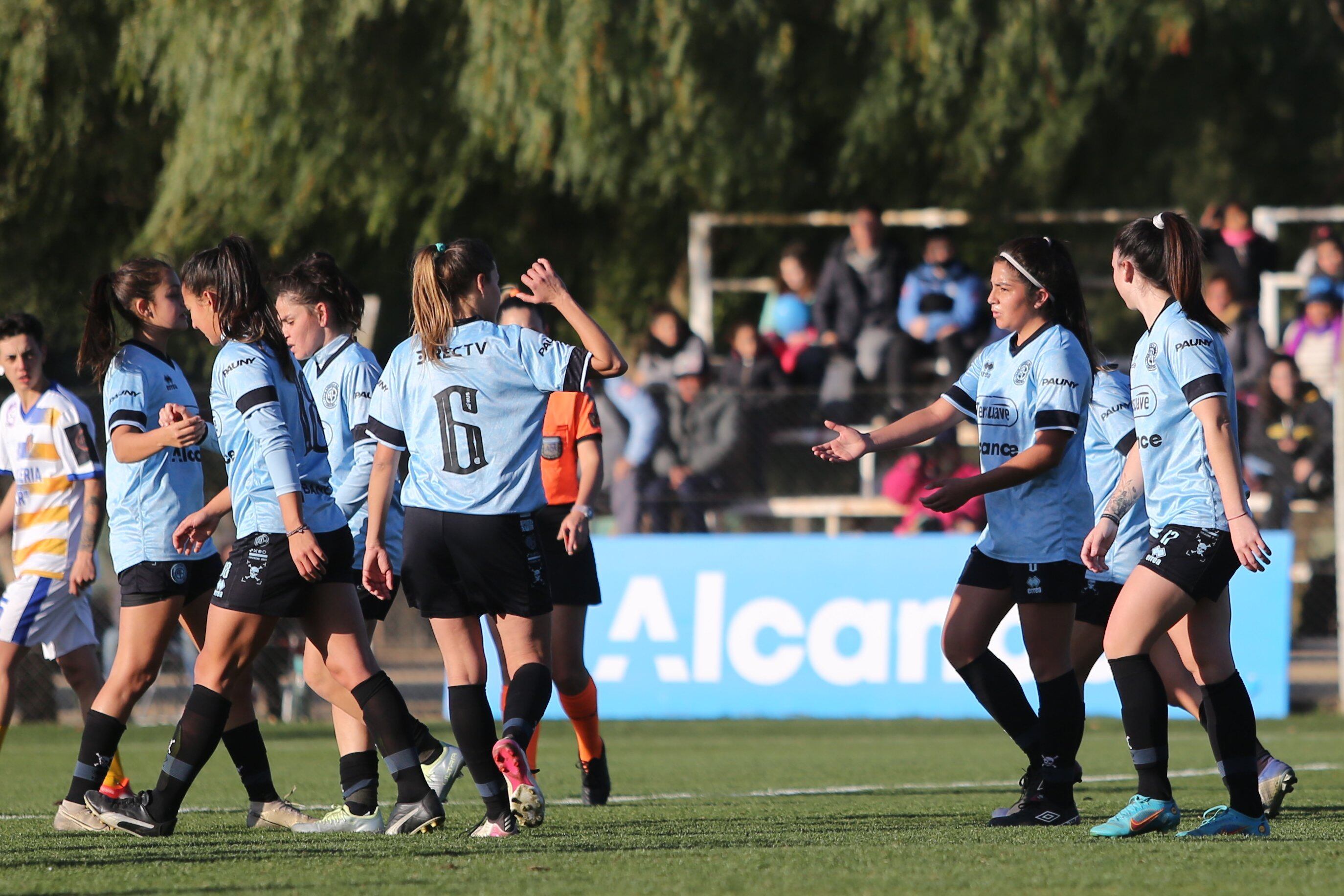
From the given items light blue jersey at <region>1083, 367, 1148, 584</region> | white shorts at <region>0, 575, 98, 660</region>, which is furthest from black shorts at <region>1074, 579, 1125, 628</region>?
white shorts at <region>0, 575, 98, 660</region>

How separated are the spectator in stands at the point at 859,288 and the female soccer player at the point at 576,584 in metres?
7.32

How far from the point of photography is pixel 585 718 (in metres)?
7.33

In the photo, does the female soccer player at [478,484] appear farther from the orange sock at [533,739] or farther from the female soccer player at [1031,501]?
the female soccer player at [1031,501]

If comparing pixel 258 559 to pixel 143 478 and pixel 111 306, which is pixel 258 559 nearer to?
pixel 143 478

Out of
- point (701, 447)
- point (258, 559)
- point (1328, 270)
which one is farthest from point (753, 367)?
point (258, 559)

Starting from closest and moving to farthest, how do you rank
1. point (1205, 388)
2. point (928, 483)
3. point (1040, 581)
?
point (1205, 388) < point (1040, 581) < point (928, 483)

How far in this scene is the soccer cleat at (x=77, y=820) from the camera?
6.18m

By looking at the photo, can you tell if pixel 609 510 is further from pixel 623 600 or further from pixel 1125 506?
pixel 1125 506

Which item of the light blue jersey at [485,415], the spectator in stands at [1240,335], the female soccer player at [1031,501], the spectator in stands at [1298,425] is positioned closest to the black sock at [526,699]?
the light blue jersey at [485,415]

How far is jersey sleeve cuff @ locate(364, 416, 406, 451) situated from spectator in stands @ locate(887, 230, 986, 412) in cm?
870

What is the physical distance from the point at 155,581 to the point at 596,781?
81.7 inches

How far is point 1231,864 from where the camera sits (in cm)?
497

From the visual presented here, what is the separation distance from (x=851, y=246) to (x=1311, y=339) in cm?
390

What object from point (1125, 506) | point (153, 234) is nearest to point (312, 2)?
point (153, 234)
